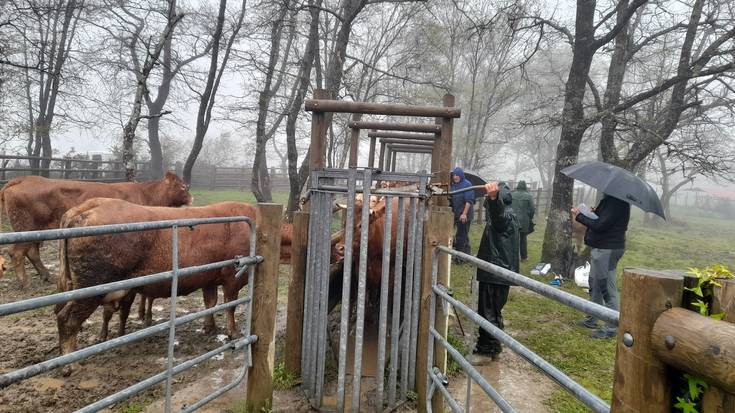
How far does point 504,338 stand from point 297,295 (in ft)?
6.56

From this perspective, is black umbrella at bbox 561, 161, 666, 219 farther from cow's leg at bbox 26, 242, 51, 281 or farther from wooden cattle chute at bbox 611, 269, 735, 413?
cow's leg at bbox 26, 242, 51, 281

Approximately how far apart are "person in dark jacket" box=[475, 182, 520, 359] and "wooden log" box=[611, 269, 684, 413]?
2.88 m

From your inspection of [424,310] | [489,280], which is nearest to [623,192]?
[489,280]

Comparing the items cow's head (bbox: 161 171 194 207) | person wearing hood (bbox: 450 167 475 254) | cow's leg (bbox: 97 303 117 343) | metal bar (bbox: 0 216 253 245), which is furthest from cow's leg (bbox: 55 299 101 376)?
person wearing hood (bbox: 450 167 475 254)

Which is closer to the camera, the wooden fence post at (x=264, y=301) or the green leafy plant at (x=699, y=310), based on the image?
the green leafy plant at (x=699, y=310)

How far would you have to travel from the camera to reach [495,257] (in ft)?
13.2

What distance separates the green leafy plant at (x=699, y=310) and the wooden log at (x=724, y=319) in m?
0.01

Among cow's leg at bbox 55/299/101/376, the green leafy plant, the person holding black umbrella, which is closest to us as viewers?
the green leafy plant

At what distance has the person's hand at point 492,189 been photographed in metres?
3.30

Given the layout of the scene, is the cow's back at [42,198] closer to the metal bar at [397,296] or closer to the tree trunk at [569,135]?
the metal bar at [397,296]

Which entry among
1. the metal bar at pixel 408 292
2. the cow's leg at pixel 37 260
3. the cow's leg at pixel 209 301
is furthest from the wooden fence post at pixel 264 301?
the cow's leg at pixel 37 260

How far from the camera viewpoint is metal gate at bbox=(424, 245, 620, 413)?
45.5 inches

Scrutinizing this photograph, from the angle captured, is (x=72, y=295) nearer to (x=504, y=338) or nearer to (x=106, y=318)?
(x=504, y=338)

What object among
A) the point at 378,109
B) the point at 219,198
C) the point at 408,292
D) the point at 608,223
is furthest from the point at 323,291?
the point at 219,198
